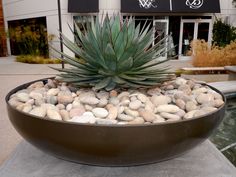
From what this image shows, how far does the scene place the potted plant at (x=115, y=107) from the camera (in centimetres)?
139

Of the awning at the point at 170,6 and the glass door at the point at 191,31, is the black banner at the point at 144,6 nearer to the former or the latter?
Answer: the awning at the point at 170,6

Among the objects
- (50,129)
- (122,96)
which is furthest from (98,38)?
(50,129)

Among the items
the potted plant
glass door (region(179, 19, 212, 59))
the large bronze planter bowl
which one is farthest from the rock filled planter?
glass door (region(179, 19, 212, 59))

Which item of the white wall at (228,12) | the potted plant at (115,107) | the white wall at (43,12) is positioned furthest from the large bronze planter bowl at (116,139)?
the white wall at (228,12)

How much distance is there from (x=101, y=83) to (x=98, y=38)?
334 millimetres

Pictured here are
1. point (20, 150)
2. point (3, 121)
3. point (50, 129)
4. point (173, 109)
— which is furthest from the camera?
point (3, 121)

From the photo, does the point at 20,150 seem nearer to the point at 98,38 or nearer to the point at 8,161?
the point at 8,161

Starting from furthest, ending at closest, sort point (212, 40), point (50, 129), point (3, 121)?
point (212, 40)
point (3, 121)
point (50, 129)

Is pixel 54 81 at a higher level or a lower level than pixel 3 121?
higher

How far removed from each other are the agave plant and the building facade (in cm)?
1275

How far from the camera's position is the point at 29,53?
18.1 meters

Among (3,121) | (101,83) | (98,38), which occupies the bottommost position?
(3,121)

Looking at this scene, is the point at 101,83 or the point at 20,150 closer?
the point at 101,83

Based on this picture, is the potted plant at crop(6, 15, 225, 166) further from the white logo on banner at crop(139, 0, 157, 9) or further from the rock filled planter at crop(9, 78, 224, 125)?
the white logo on banner at crop(139, 0, 157, 9)
